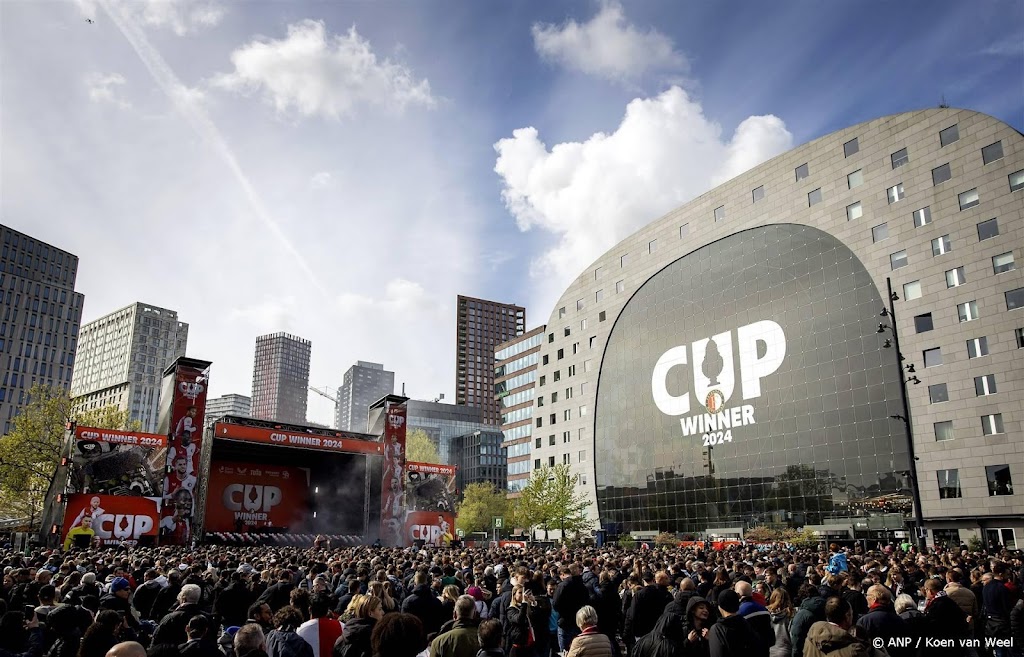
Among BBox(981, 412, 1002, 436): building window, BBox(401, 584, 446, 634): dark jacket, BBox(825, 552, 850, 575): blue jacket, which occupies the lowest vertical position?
BBox(825, 552, 850, 575): blue jacket

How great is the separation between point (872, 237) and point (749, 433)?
16053 mm

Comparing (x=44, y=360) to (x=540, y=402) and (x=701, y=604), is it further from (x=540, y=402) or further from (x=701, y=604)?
(x=701, y=604)

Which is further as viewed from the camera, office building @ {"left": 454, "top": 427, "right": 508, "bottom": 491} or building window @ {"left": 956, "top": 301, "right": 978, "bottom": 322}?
office building @ {"left": 454, "top": 427, "right": 508, "bottom": 491}

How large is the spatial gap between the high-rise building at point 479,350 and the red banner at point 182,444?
12331cm

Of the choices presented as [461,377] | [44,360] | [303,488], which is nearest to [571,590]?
[303,488]

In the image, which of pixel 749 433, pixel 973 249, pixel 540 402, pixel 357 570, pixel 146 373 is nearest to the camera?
pixel 357 570

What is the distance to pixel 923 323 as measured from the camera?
40.4 m

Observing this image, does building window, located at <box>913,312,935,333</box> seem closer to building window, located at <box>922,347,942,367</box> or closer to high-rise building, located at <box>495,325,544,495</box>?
building window, located at <box>922,347,942,367</box>

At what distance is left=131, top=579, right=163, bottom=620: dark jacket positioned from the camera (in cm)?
1116

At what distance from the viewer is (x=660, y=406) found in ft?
186

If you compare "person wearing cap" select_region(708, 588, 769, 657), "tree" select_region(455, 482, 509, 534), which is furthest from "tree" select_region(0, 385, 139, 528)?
"person wearing cap" select_region(708, 588, 769, 657)

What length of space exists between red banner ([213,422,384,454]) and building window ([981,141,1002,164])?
150ft

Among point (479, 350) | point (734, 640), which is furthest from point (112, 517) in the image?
point (479, 350)

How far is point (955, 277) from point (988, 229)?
3134mm
